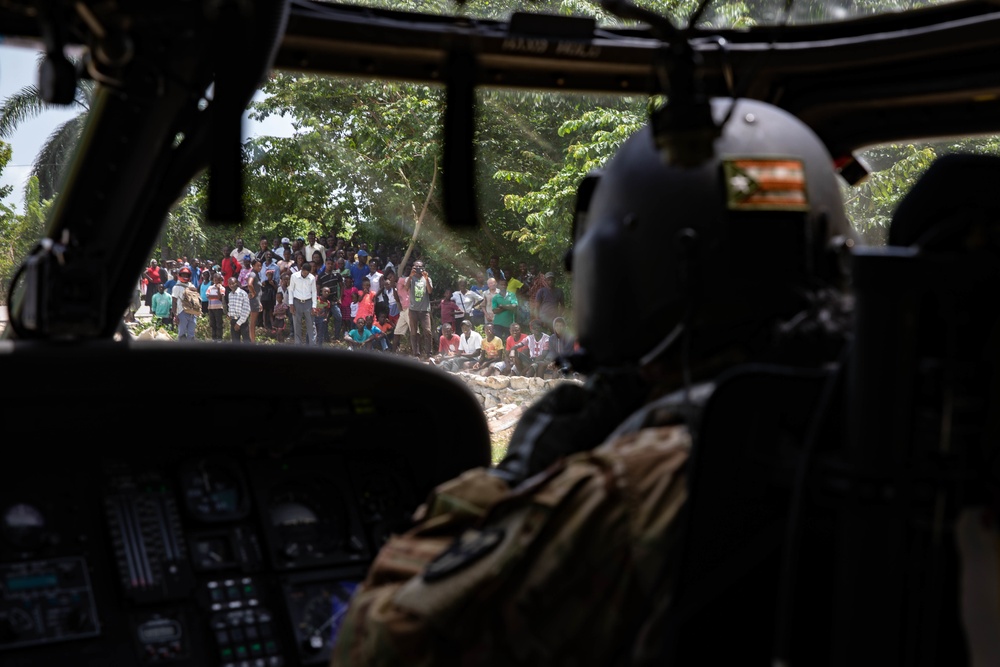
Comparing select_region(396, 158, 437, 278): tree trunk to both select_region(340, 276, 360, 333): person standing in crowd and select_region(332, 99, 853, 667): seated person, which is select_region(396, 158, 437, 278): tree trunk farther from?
select_region(332, 99, 853, 667): seated person

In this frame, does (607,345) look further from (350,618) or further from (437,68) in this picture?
(437,68)

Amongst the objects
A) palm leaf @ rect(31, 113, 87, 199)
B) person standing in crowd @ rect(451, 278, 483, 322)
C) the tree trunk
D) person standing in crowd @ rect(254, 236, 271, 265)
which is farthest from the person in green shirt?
palm leaf @ rect(31, 113, 87, 199)

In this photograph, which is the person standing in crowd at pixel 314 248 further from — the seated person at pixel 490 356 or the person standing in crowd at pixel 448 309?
the seated person at pixel 490 356

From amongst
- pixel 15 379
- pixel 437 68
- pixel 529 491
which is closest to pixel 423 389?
pixel 437 68

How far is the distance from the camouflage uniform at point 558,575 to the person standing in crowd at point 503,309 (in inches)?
302

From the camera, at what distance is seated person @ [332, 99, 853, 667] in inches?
47.4

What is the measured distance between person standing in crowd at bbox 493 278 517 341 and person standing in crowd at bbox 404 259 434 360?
843 millimetres

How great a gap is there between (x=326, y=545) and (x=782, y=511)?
1.41 meters

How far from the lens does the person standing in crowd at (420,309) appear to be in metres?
10.3

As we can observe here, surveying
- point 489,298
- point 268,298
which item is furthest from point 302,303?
point 489,298

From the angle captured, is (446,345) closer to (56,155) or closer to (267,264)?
(267,264)

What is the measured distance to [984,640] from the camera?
1033mm

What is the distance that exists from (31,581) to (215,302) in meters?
8.20

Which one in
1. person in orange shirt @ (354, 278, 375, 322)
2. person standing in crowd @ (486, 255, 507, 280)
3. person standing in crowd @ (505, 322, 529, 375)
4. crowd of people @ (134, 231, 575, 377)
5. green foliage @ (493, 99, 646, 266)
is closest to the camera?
green foliage @ (493, 99, 646, 266)
